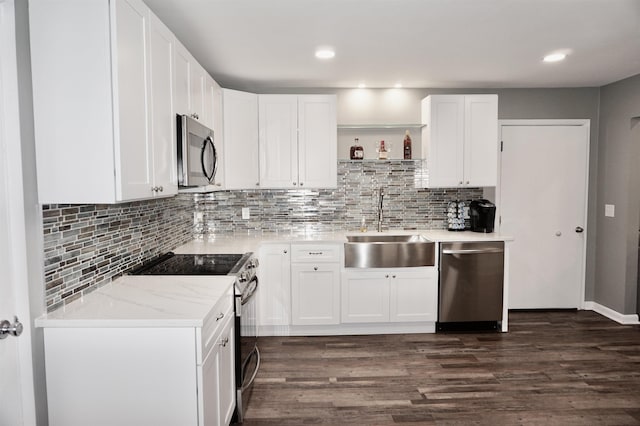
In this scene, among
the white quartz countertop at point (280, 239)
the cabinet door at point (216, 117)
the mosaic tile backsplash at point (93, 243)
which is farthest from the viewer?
the white quartz countertop at point (280, 239)

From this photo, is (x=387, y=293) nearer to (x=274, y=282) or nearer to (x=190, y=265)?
(x=274, y=282)

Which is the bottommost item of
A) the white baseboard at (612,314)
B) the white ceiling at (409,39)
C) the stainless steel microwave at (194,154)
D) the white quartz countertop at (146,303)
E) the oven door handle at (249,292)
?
the white baseboard at (612,314)

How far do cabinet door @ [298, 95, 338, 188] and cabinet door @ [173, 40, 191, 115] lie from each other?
1530 mm

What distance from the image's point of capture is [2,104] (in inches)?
59.9

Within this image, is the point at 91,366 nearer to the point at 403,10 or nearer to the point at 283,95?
the point at 403,10

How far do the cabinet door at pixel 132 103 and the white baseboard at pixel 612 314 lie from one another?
178 inches

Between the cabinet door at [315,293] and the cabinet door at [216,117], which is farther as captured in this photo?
the cabinet door at [315,293]

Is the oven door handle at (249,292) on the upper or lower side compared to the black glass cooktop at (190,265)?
lower

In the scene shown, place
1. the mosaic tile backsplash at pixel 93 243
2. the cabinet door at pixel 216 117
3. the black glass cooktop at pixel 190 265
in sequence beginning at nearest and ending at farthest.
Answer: the mosaic tile backsplash at pixel 93 243 < the black glass cooktop at pixel 190 265 < the cabinet door at pixel 216 117

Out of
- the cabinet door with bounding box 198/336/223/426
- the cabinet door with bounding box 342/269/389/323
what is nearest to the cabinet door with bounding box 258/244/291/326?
the cabinet door with bounding box 342/269/389/323

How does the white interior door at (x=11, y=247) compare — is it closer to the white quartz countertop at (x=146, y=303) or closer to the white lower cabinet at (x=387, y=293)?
the white quartz countertop at (x=146, y=303)

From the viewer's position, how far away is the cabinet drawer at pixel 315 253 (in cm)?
377

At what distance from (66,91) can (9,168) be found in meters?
0.36

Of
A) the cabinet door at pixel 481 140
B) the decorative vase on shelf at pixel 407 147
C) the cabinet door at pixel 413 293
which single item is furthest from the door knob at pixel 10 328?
the cabinet door at pixel 481 140
